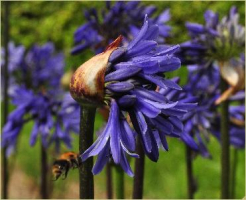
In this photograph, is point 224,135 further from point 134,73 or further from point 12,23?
point 12,23

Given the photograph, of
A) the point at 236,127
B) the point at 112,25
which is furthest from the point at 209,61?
the point at 112,25

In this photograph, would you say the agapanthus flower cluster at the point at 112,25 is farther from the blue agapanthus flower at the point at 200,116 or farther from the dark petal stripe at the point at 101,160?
the dark petal stripe at the point at 101,160

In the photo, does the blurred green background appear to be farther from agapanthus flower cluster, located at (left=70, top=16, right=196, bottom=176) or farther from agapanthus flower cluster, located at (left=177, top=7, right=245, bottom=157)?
agapanthus flower cluster, located at (left=70, top=16, right=196, bottom=176)

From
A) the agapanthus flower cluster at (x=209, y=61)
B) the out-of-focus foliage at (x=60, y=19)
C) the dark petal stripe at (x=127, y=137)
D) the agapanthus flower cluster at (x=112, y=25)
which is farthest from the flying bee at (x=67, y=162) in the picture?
the out-of-focus foliage at (x=60, y=19)

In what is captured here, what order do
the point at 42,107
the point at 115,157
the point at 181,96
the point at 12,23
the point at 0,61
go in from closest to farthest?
1. the point at 115,157
2. the point at 181,96
3. the point at 42,107
4. the point at 0,61
5. the point at 12,23

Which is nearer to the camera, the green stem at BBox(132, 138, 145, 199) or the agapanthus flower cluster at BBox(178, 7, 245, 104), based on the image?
the green stem at BBox(132, 138, 145, 199)

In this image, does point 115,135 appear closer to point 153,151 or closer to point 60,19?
point 153,151

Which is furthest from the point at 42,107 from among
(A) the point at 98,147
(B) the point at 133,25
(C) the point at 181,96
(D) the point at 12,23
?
(D) the point at 12,23

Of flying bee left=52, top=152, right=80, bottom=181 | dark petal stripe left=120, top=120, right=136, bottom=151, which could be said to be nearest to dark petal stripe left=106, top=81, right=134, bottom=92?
dark petal stripe left=120, top=120, right=136, bottom=151
